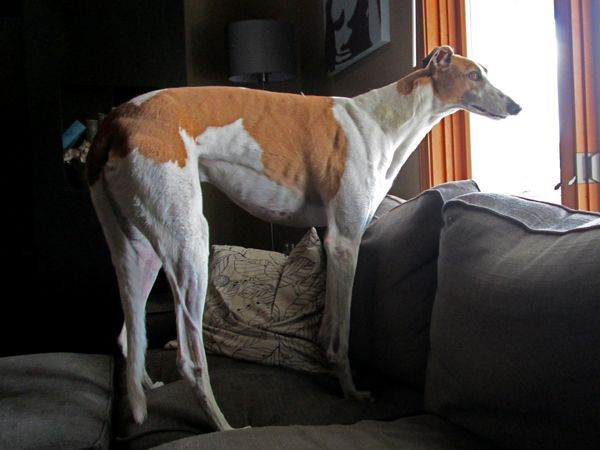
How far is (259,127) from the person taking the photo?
4.88 feet

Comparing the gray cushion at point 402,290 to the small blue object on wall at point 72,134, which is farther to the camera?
the small blue object on wall at point 72,134

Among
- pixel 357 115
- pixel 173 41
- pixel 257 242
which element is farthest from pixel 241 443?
pixel 257 242

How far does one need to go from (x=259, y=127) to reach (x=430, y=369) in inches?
28.5

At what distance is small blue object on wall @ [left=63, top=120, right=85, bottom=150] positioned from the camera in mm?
3176

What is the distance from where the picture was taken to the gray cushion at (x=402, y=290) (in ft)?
4.32

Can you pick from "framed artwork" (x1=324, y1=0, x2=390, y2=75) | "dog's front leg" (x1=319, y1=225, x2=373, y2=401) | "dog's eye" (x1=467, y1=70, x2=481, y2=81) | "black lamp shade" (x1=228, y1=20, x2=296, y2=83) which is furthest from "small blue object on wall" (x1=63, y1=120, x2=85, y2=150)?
"dog's eye" (x1=467, y1=70, x2=481, y2=81)

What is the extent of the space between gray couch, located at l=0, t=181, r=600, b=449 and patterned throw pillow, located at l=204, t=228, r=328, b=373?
6cm

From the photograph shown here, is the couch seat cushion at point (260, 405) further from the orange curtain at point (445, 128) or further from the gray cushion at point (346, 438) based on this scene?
the orange curtain at point (445, 128)

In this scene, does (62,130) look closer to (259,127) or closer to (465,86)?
(259,127)

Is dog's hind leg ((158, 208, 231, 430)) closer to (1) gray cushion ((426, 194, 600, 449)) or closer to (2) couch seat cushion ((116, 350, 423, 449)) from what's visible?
(2) couch seat cushion ((116, 350, 423, 449))

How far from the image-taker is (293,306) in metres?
1.70

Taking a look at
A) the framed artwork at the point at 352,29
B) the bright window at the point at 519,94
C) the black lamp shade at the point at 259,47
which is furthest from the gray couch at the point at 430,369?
the black lamp shade at the point at 259,47

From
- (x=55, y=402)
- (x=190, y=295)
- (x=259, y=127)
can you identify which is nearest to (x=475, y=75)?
(x=259, y=127)

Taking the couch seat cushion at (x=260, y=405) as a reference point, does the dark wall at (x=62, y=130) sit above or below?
above
